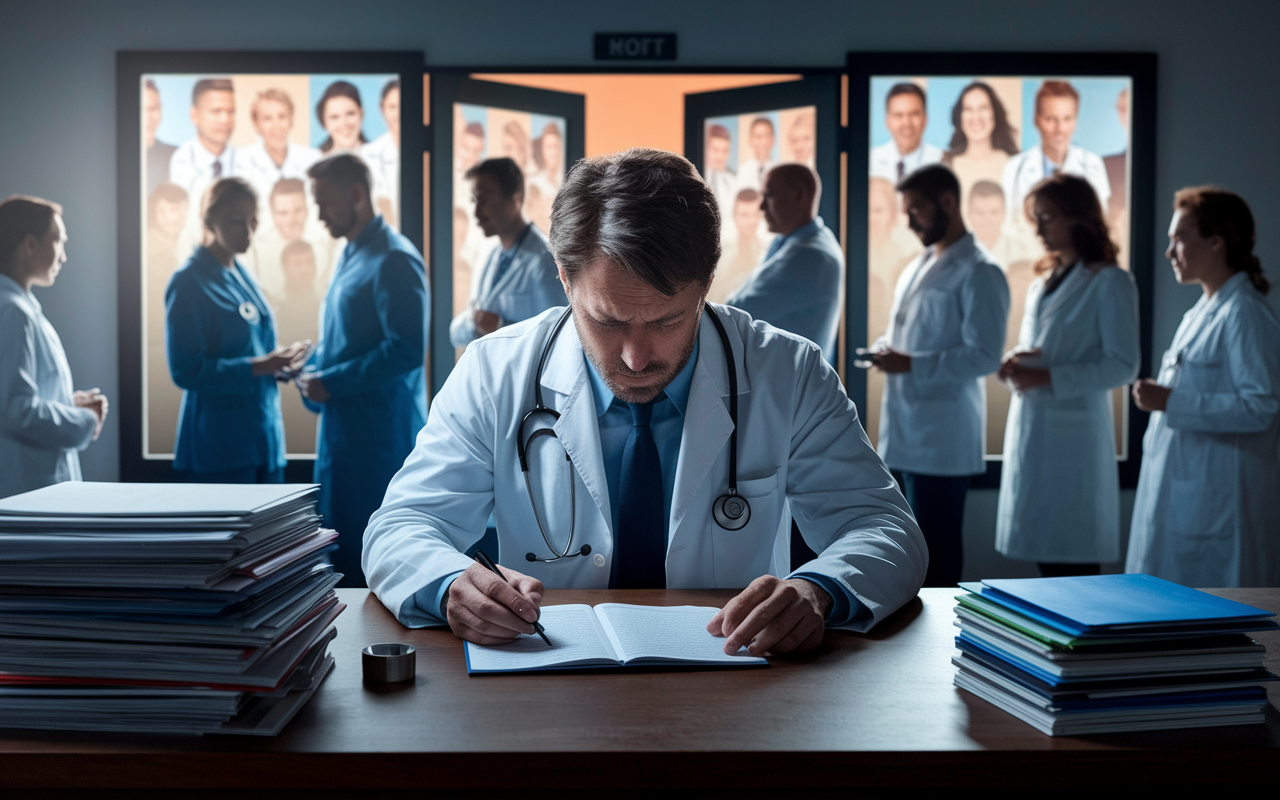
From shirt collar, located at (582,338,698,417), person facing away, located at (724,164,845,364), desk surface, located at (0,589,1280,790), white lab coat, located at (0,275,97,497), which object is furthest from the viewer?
person facing away, located at (724,164,845,364)

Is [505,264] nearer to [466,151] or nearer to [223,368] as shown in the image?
[466,151]

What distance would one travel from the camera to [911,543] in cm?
146

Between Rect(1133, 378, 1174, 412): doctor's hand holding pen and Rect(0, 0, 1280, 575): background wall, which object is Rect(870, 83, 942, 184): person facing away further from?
Rect(1133, 378, 1174, 412): doctor's hand holding pen

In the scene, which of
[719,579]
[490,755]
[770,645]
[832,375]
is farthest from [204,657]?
[832,375]

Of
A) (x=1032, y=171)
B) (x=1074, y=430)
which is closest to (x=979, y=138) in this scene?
(x=1032, y=171)

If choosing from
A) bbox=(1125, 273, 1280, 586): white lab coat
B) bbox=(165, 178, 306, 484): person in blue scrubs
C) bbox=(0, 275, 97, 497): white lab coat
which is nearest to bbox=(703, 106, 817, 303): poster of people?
bbox=(1125, 273, 1280, 586): white lab coat

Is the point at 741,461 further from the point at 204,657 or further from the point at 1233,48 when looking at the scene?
the point at 1233,48

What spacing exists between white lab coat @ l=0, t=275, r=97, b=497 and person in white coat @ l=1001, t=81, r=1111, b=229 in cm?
377

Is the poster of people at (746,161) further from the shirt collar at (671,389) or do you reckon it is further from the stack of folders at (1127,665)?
the stack of folders at (1127,665)

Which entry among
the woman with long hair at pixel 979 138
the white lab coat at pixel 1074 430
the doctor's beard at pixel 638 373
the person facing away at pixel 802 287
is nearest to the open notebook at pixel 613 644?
the doctor's beard at pixel 638 373

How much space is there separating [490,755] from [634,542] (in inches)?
30.0

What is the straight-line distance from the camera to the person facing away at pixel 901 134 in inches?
154

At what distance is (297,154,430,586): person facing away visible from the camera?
146 inches

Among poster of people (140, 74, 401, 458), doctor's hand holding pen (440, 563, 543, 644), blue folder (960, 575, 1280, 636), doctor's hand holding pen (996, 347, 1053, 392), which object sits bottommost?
doctor's hand holding pen (440, 563, 543, 644)
